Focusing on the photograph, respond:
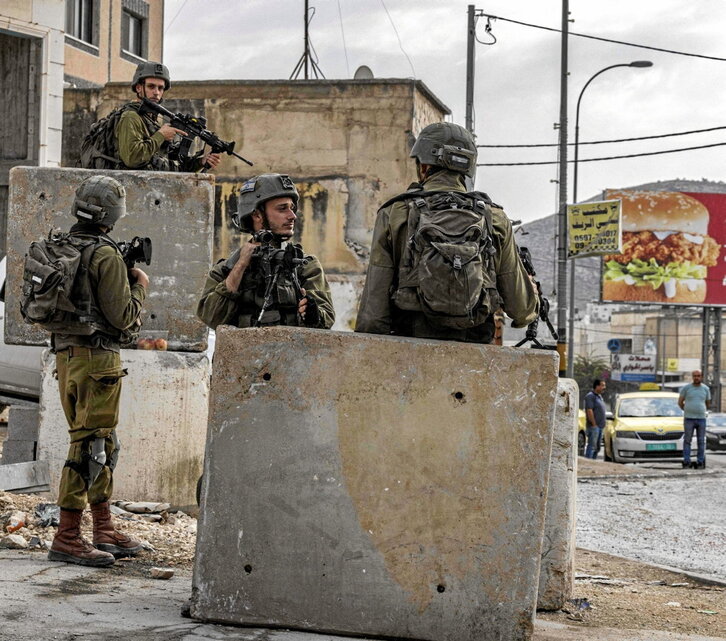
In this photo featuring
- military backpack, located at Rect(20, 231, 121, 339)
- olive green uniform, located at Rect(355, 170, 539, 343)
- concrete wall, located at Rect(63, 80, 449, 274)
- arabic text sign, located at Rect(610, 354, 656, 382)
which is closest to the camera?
olive green uniform, located at Rect(355, 170, 539, 343)

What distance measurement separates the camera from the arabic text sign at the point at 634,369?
70625mm

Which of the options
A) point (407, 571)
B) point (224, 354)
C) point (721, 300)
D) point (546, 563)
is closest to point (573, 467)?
point (546, 563)

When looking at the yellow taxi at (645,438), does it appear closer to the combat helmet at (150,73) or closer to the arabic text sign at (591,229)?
the arabic text sign at (591,229)

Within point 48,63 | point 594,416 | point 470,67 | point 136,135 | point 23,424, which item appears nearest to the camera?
point 136,135

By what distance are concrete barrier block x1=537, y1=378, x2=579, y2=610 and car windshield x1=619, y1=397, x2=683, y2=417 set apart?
18.9 m

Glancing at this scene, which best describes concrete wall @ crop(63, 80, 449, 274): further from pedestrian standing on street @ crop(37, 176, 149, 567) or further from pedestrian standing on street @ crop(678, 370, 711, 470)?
pedestrian standing on street @ crop(37, 176, 149, 567)

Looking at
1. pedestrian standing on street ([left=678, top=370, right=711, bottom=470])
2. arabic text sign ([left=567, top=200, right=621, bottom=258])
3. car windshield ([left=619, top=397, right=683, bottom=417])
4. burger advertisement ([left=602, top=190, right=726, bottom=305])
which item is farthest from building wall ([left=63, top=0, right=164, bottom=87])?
burger advertisement ([left=602, top=190, right=726, bottom=305])

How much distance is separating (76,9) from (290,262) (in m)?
30.0

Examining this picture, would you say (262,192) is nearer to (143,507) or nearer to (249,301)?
(249,301)

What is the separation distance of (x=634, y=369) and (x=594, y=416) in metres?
48.7

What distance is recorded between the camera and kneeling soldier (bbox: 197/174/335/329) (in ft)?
16.8

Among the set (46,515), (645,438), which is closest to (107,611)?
(46,515)

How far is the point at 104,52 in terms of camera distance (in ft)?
110

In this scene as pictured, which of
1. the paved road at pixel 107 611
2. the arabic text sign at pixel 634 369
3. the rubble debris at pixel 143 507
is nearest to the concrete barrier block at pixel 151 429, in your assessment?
the rubble debris at pixel 143 507
